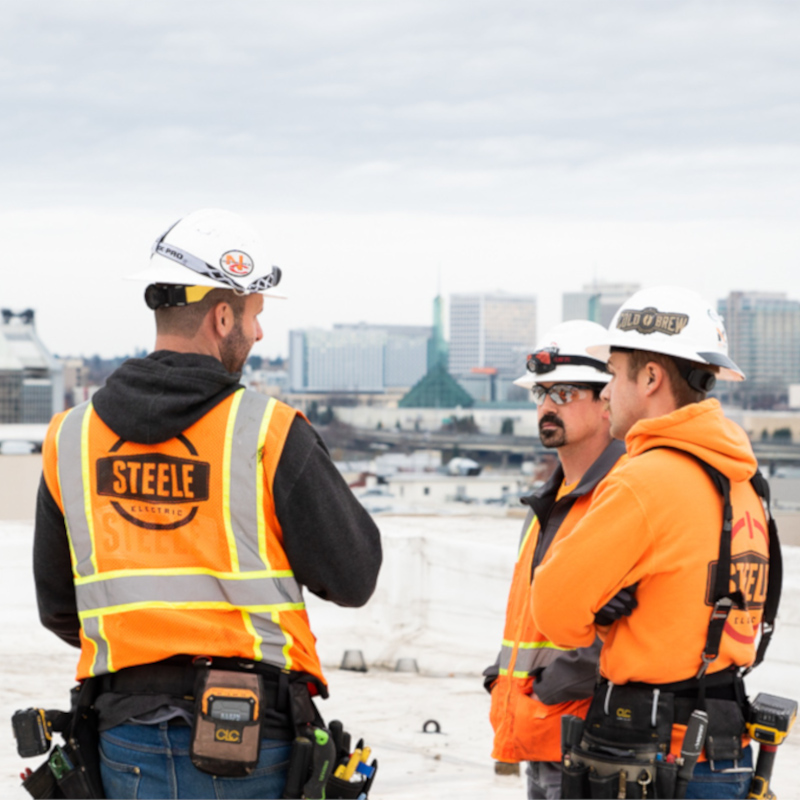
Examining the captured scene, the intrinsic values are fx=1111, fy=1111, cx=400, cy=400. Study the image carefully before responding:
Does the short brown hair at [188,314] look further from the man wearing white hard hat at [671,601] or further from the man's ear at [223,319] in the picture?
the man wearing white hard hat at [671,601]

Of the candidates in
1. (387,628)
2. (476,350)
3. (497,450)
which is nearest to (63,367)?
(497,450)

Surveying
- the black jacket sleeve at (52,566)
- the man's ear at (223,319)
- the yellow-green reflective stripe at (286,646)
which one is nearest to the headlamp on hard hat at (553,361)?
the man's ear at (223,319)

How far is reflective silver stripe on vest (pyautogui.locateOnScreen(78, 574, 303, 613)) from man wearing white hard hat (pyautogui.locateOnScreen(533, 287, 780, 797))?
0.68 meters

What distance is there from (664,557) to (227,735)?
1.12 m

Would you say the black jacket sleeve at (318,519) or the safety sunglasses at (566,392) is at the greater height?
the safety sunglasses at (566,392)

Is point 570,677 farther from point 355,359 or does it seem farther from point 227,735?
point 355,359

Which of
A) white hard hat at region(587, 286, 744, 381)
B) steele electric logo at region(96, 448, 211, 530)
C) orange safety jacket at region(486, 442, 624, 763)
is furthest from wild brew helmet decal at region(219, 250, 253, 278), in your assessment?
orange safety jacket at region(486, 442, 624, 763)

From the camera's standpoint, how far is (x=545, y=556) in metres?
3.58

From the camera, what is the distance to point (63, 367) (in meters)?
116

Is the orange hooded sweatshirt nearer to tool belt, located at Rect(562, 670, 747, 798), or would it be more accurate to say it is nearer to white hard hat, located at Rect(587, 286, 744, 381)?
tool belt, located at Rect(562, 670, 747, 798)

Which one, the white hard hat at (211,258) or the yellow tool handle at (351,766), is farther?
the white hard hat at (211,258)

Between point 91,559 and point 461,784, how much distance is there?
362cm

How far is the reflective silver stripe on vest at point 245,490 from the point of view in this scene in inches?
103

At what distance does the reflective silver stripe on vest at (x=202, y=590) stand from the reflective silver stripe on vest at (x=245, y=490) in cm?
5
